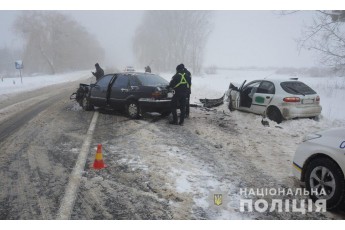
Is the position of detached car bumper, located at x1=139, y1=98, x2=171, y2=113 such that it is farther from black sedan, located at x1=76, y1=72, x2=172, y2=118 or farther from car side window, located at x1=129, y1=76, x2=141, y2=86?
car side window, located at x1=129, y1=76, x2=141, y2=86

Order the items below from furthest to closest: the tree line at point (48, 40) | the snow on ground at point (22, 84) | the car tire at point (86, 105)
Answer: the tree line at point (48, 40) → the snow on ground at point (22, 84) → the car tire at point (86, 105)

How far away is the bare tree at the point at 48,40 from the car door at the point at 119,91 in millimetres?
52732

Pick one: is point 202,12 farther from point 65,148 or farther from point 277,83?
point 65,148

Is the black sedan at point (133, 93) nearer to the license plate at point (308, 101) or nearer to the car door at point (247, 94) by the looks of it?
the car door at point (247, 94)

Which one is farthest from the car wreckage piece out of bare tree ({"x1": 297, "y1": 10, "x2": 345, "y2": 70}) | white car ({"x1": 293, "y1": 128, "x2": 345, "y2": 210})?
white car ({"x1": 293, "y1": 128, "x2": 345, "y2": 210})

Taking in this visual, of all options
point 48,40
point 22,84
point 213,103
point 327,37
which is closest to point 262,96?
point 213,103

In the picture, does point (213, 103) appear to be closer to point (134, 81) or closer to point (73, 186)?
point (134, 81)

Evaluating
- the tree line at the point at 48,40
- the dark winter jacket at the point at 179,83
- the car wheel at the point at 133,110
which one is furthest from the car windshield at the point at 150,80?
the tree line at the point at 48,40

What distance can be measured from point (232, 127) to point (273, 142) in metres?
1.89

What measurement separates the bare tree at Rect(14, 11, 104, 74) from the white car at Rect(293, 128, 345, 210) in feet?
198

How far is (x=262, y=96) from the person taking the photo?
10.4 meters

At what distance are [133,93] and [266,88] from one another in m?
4.35

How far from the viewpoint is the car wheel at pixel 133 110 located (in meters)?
10.3

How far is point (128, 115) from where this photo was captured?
1062 cm
